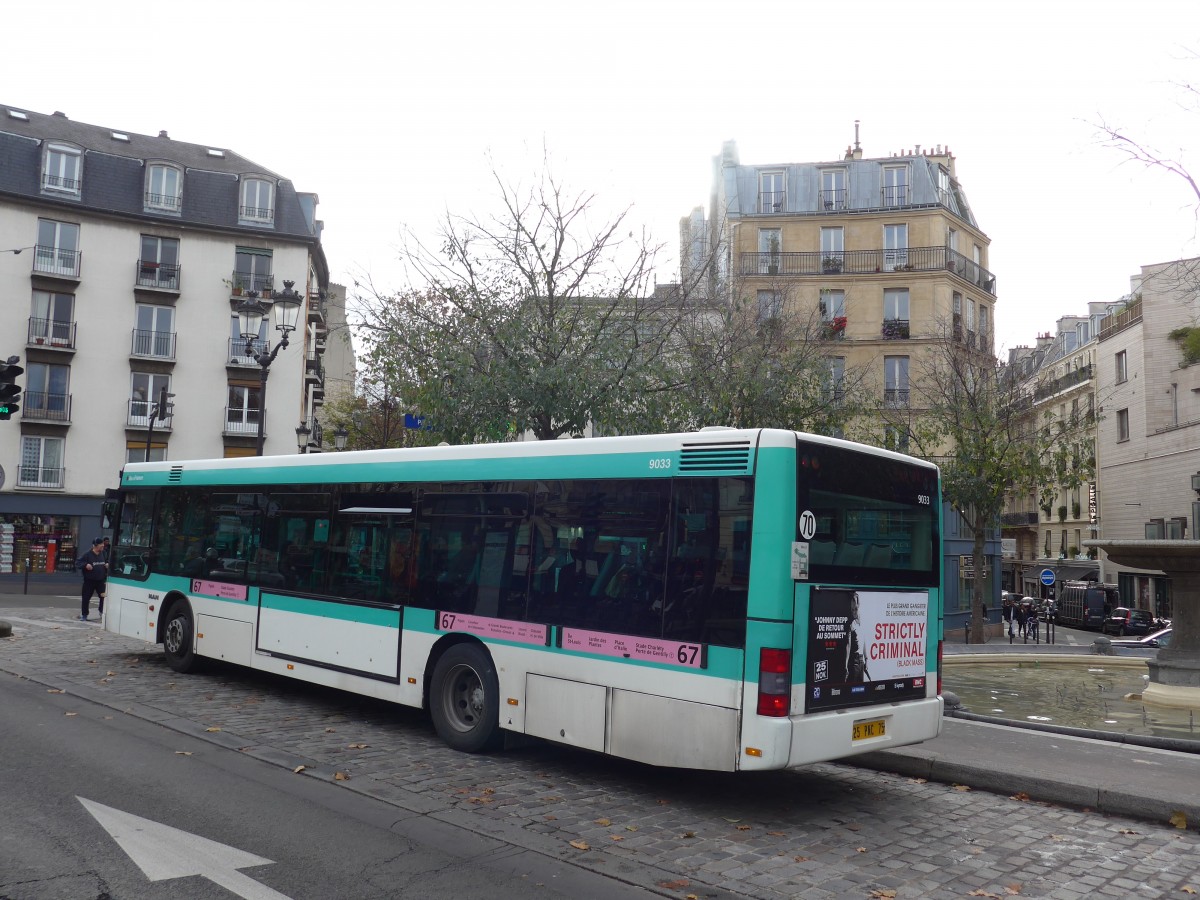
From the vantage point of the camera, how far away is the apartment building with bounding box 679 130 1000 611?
42188 millimetres

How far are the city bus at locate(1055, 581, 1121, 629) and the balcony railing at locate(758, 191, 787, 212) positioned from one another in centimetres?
2401

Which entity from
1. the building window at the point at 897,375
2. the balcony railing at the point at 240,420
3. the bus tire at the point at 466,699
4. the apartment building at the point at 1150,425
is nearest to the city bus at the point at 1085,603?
the apartment building at the point at 1150,425

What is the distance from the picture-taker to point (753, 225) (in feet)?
146

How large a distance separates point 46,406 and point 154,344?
492 centimetres

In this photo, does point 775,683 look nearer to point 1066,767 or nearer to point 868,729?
point 868,729

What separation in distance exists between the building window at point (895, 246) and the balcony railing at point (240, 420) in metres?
28.5

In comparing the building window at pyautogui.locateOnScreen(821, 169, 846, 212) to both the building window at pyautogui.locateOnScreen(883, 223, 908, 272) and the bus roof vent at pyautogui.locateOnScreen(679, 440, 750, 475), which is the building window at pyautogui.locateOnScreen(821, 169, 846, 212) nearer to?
the building window at pyautogui.locateOnScreen(883, 223, 908, 272)

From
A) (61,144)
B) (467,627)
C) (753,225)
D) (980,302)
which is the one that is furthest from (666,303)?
(61,144)

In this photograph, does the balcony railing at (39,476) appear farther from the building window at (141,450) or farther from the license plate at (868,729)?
the license plate at (868,729)

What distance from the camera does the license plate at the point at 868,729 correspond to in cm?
719

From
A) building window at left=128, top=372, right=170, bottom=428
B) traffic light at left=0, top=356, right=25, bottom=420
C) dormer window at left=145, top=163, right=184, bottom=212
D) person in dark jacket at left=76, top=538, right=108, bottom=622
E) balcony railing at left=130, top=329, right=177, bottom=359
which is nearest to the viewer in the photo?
traffic light at left=0, top=356, right=25, bottom=420

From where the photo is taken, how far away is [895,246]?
4434 centimetres

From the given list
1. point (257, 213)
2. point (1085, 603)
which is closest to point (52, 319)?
point (257, 213)

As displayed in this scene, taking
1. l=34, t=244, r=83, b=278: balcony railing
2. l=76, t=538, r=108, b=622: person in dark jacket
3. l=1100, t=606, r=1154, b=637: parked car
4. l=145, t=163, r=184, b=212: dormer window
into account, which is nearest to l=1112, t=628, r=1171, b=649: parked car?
l=1100, t=606, r=1154, b=637: parked car
